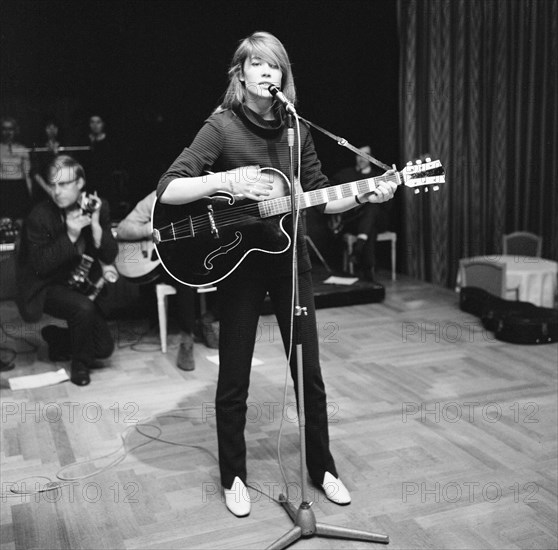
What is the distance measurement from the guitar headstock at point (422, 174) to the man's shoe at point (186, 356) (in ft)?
7.35

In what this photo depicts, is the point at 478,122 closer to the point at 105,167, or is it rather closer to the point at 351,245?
the point at 351,245

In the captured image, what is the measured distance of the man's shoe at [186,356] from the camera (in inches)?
166

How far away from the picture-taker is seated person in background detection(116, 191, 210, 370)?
168 inches

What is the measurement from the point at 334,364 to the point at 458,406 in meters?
0.90

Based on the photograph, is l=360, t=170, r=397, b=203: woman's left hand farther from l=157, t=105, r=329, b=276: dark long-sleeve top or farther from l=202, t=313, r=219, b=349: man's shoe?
l=202, t=313, r=219, b=349: man's shoe

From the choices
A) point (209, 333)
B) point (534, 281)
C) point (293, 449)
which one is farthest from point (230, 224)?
point (534, 281)

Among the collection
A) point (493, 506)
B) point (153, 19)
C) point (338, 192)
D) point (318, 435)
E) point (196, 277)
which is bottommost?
point (493, 506)

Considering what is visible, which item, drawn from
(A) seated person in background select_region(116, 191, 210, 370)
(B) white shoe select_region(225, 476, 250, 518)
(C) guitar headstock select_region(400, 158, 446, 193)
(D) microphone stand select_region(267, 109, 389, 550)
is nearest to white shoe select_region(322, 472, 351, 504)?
(D) microphone stand select_region(267, 109, 389, 550)

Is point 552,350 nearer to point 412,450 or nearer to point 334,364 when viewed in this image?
point 334,364

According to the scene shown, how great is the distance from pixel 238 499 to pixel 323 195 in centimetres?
110

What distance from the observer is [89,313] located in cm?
409

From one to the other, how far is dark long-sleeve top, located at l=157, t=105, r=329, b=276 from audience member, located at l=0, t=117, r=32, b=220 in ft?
13.9

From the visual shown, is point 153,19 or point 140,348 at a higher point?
point 153,19

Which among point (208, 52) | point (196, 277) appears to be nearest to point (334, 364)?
point (196, 277)
